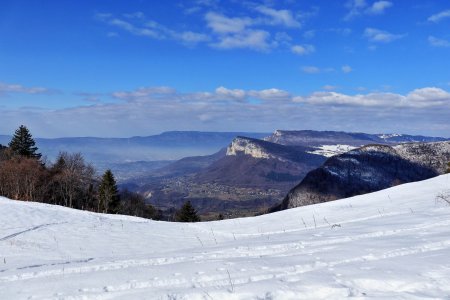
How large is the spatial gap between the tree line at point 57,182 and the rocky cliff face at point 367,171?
230 ft

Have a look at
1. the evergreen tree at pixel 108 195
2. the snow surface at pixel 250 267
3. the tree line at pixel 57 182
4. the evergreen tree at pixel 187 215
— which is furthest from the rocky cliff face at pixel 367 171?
the snow surface at pixel 250 267

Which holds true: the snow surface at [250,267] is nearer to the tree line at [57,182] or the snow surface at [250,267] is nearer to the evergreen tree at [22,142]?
the tree line at [57,182]

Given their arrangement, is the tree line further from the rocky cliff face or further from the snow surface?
the rocky cliff face

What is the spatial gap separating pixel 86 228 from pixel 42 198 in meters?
45.0

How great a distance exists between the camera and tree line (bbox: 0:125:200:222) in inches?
2131

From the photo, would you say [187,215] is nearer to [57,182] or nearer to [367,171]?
[57,182]

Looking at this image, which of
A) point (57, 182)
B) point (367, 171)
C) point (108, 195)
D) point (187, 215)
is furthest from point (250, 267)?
point (367, 171)

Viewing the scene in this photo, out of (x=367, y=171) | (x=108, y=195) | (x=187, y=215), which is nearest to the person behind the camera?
(x=108, y=195)

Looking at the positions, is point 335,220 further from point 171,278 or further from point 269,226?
point 171,278

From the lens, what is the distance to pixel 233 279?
652 cm

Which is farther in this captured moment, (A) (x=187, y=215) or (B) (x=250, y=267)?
(A) (x=187, y=215)

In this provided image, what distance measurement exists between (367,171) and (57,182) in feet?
342

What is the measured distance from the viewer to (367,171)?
444 ft

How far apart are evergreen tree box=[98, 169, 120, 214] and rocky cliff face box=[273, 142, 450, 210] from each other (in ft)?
242
